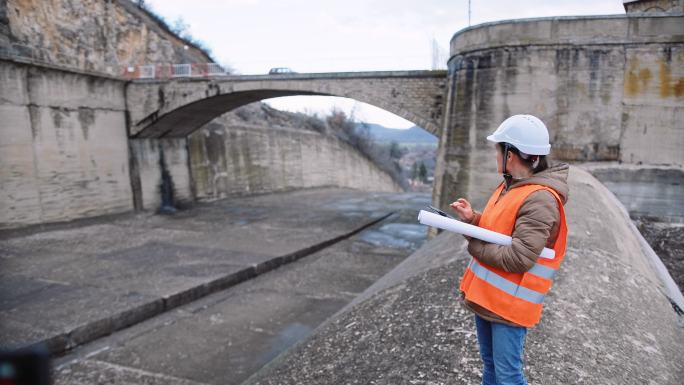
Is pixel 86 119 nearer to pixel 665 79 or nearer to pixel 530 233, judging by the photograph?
pixel 665 79

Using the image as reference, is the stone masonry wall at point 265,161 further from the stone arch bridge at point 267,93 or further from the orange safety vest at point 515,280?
the orange safety vest at point 515,280

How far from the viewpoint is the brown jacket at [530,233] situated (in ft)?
7.23

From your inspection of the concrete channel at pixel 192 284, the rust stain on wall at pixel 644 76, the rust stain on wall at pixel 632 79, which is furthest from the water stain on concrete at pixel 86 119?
the rust stain on wall at pixel 644 76

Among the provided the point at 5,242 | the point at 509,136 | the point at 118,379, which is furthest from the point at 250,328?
the point at 5,242

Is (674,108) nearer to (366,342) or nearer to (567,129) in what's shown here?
(567,129)

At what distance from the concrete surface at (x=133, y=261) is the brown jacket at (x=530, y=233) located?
650 centimetres

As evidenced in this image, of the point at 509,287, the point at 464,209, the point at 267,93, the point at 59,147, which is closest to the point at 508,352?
the point at 509,287

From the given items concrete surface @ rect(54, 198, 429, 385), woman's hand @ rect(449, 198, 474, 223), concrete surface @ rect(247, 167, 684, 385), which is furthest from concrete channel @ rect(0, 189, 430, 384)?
woman's hand @ rect(449, 198, 474, 223)

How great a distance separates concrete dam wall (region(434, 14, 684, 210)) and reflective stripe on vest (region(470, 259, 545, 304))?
1061 centimetres

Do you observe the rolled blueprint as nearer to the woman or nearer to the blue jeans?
the woman

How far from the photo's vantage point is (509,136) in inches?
93.4

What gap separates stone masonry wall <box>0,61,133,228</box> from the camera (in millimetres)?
13570

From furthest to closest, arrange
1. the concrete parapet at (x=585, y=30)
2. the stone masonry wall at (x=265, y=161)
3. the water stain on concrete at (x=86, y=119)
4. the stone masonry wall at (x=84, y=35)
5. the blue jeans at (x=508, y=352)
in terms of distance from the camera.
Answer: the stone masonry wall at (x=265, y=161)
the stone masonry wall at (x=84, y=35)
the water stain on concrete at (x=86, y=119)
the concrete parapet at (x=585, y=30)
the blue jeans at (x=508, y=352)

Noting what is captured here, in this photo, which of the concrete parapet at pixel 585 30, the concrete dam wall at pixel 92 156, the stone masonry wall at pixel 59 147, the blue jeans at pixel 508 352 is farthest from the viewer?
the concrete dam wall at pixel 92 156
